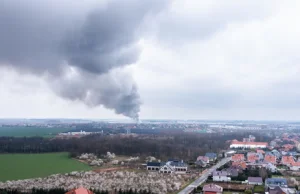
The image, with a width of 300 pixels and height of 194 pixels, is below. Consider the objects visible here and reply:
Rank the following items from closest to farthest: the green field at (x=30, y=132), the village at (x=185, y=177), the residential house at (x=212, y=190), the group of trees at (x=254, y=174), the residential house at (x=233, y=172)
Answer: the residential house at (x=212, y=190) < the village at (x=185, y=177) < the group of trees at (x=254, y=174) < the residential house at (x=233, y=172) < the green field at (x=30, y=132)

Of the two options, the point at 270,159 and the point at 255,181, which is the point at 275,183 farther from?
the point at 270,159

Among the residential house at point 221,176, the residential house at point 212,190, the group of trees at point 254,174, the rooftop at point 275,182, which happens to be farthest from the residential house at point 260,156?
the residential house at point 212,190

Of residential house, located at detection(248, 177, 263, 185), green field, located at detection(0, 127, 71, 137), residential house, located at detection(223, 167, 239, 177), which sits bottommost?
residential house, located at detection(248, 177, 263, 185)

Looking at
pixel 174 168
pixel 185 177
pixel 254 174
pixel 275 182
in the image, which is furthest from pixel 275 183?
pixel 174 168

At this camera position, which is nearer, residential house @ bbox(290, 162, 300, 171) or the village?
the village

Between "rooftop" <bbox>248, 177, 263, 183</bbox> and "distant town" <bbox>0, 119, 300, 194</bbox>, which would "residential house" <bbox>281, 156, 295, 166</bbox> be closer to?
"distant town" <bbox>0, 119, 300, 194</bbox>

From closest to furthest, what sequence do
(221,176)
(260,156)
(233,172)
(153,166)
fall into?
(221,176) → (233,172) → (153,166) → (260,156)

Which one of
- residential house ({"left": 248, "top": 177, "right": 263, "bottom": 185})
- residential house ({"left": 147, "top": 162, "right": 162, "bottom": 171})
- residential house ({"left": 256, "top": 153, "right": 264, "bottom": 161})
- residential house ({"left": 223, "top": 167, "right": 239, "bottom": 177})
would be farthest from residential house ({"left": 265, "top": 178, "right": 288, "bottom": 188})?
residential house ({"left": 256, "top": 153, "right": 264, "bottom": 161})

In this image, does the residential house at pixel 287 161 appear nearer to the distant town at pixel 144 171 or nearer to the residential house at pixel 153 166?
the distant town at pixel 144 171

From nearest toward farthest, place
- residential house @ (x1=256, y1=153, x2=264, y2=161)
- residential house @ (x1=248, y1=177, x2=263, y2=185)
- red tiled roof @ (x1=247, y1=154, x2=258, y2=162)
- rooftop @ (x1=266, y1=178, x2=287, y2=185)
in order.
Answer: rooftop @ (x1=266, y1=178, x2=287, y2=185) → residential house @ (x1=248, y1=177, x2=263, y2=185) → red tiled roof @ (x1=247, y1=154, x2=258, y2=162) → residential house @ (x1=256, y1=153, x2=264, y2=161)

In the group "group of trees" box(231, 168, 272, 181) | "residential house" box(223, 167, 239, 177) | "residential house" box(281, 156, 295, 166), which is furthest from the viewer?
"residential house" box(281, 156, 295, 166)
